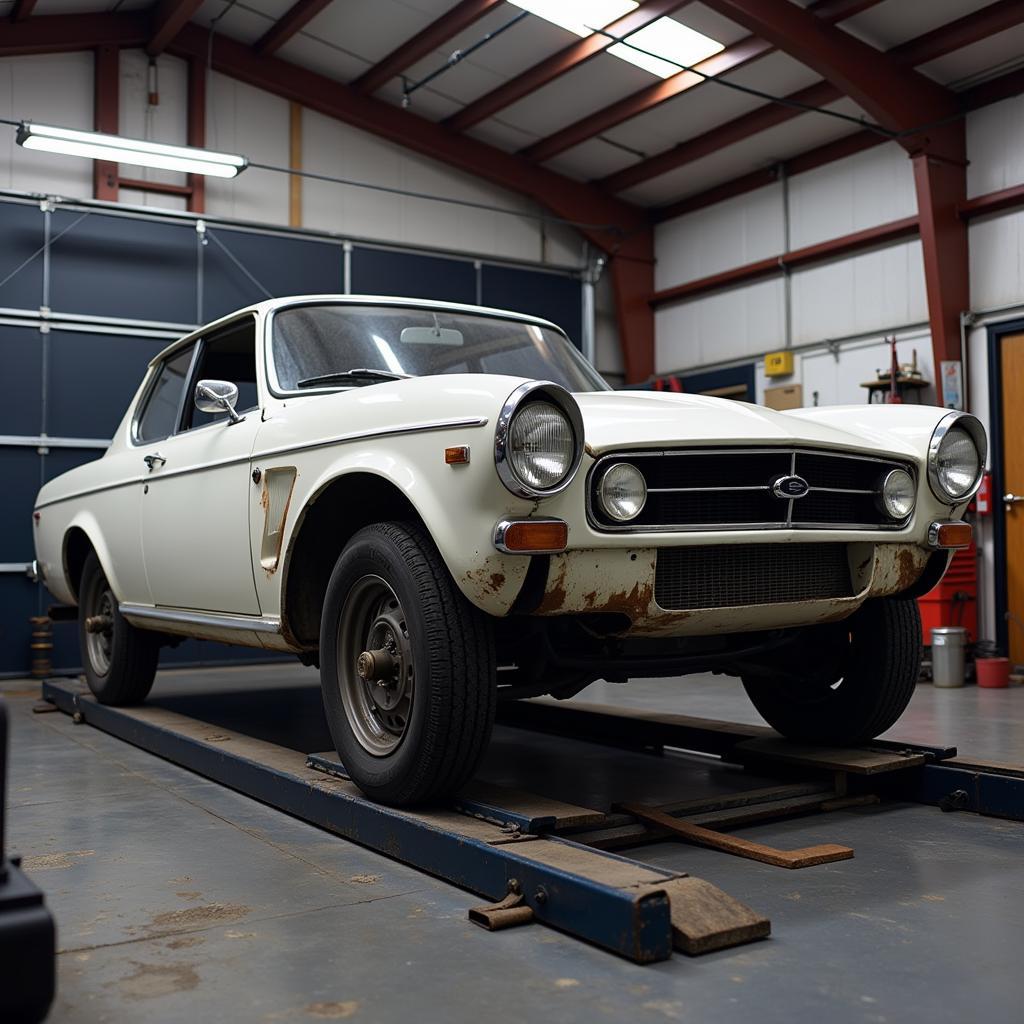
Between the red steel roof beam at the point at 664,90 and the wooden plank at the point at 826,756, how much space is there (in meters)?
6.29

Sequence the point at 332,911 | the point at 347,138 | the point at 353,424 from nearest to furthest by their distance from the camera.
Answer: the point at 332,911 → the point at 353,424 → the point at 347,138

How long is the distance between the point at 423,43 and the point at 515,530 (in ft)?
27.6

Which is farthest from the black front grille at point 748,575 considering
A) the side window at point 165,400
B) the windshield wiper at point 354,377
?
the side window at point 165,400

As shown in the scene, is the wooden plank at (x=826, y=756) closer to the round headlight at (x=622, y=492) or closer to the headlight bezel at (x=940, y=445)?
the headlight bezel at (x=940, y=445)

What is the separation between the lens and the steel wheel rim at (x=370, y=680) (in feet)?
10.1

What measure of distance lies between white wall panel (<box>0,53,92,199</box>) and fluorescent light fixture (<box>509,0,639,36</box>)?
391 centimetres

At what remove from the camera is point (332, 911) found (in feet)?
8.24

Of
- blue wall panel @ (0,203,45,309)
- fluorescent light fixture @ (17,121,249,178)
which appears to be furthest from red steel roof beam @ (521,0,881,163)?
blue wall panel @ (0,203,45,309)

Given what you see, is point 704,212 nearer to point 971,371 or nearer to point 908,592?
point 971,371

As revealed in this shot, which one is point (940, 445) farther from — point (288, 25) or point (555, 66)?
point (288, 25)

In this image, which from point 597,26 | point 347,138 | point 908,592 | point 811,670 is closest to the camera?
point 908,592

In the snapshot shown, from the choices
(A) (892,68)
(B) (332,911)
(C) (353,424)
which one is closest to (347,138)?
(A) (892,68)

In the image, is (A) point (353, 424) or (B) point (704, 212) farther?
(B) point (704, 212)

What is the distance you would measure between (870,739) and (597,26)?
23.6 feet
